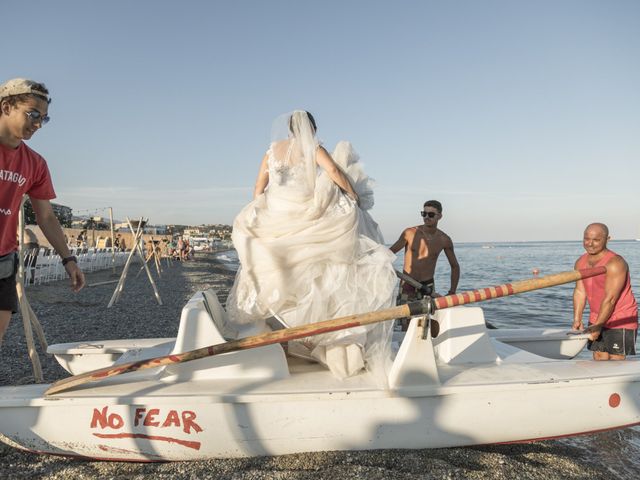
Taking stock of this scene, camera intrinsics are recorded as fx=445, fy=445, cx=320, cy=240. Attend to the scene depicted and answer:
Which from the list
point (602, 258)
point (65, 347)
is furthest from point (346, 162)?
point (65, 347)

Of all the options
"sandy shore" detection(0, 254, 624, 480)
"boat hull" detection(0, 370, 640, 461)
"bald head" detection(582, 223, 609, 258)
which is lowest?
"sandy shore" detection(0, 254, 624, 480)

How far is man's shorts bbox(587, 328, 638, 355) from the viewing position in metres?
4.51

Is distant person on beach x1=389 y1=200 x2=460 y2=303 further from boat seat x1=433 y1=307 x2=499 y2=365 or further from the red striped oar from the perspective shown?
the red striped oar

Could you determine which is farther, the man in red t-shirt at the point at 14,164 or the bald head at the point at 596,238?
the bald head at the point at 596,238

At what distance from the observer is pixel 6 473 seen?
3006 millimetres

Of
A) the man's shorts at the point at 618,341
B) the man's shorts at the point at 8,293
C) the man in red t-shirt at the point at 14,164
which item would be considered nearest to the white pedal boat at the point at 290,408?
the man's shorts at the point at 8,293

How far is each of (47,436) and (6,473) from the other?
1.13 feet

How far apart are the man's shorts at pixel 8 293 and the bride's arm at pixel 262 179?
77.5 inches

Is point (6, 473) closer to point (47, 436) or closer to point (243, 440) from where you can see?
point (47, 436)

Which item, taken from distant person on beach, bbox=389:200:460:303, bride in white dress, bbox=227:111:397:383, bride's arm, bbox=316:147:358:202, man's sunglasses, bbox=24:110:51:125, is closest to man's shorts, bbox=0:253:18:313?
man's sunglasses, bbox=24:110:51:125

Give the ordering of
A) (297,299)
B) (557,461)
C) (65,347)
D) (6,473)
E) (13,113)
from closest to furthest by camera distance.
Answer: (13,113) < (6,473) < (557,461) < (297,299) < (65,347)

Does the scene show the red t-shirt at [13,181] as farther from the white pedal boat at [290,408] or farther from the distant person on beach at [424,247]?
the distant person on beach at [424,247]

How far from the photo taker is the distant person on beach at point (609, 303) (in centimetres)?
441

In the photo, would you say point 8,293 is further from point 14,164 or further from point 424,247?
point 424,247
